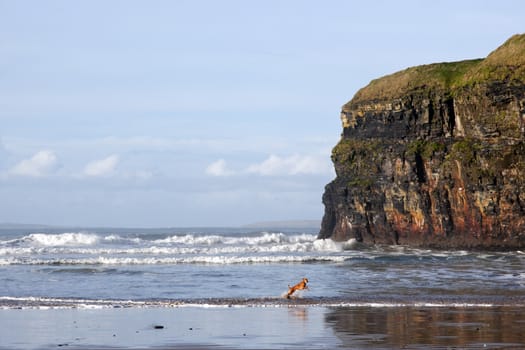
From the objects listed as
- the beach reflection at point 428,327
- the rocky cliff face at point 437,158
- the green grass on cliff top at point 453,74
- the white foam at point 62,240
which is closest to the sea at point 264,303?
the beach reflection at point 428,327


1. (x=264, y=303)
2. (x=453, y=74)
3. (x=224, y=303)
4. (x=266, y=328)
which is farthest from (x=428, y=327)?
(x=453, y=74)

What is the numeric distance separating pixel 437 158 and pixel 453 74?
22.9 ft

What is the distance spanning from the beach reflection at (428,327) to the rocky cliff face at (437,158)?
32.9 m

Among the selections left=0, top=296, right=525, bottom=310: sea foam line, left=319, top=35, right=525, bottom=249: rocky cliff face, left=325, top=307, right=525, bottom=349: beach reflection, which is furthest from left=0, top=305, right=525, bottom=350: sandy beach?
left=319, top=35, right=525, bottom=249: rocky cliff face

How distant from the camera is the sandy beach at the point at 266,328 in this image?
59.6 feet

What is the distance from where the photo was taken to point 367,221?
66625 mm

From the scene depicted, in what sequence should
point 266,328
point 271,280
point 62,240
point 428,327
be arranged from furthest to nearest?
point 62,240, point 271,280, point 266,328, point 428,327

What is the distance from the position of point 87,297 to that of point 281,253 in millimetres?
34045

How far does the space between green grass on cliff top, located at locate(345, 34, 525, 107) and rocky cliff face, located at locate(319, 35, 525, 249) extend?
0.09m

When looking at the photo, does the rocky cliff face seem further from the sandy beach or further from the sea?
the sandy beach

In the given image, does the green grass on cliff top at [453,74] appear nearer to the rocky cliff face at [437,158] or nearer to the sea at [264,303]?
the rocky cliff face at [437,158]

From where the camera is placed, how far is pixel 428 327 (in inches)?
813

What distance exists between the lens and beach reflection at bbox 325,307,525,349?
711 inches

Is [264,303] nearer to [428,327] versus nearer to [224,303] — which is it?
[224,303]
